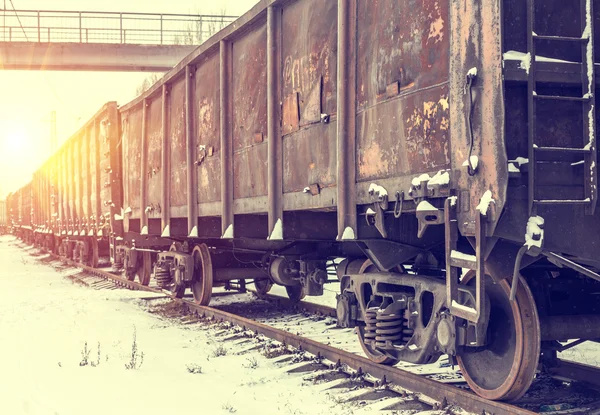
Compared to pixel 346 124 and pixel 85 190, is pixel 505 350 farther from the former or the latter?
pixel 85 190

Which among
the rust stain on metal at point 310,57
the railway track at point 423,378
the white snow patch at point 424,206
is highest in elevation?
the rust stain on metal at point 310,57

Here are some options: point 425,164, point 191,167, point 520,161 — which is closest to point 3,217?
point 191,167

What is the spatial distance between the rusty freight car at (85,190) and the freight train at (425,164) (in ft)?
20.4

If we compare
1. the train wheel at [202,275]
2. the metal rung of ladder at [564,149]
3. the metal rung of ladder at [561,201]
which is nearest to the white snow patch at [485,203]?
the metal rung of ladder at [561,201]

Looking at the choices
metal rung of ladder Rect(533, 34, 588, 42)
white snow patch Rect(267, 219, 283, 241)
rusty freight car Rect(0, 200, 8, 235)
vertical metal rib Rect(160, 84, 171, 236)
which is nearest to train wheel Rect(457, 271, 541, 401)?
metal rung of ladder Rect(533, 34, 588, 42)

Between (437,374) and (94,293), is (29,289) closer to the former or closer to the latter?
(94,293)

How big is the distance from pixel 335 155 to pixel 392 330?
5.30 feet

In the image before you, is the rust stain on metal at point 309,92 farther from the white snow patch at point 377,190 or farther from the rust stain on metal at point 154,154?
the rust stain on metal at point 154,154

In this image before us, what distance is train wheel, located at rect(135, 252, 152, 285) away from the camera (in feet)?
46.7

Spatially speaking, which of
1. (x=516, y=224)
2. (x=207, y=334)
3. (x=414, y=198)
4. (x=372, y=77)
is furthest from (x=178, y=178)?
(x=516, y=224)

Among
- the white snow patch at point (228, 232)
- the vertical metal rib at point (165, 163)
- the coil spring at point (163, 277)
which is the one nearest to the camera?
the white snow patch at point (228, 232)

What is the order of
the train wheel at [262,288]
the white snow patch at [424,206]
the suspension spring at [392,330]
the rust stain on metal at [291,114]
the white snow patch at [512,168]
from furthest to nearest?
1. the train wheel at [262,288]
2. the rust stain on metal at [291,114]
3. the suspension spring at [392,330]
4. the white snow patch at [424,206]
5. the white snow patch at [512,168]

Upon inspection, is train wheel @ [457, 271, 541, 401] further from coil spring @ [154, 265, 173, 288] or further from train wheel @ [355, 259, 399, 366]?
coil spring @ [154, 265, 173, 288]

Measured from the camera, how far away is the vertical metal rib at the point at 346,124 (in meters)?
5.50
